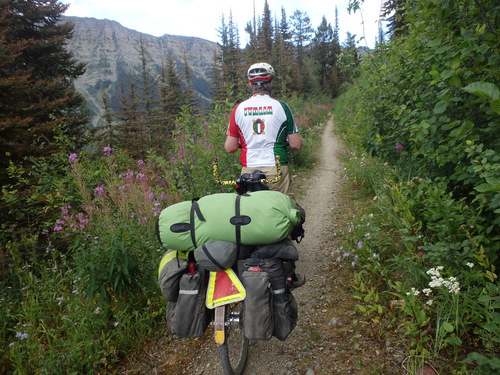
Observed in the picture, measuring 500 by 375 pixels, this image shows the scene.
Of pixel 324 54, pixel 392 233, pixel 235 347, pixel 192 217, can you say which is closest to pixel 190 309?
pixel 192 217

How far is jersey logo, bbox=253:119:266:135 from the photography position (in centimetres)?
302

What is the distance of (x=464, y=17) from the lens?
2.07 metres

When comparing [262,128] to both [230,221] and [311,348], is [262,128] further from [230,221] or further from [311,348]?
[311,348]

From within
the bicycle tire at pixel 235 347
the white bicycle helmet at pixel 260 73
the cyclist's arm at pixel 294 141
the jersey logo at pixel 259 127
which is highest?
the white bicycle helmet at pixel 260 73

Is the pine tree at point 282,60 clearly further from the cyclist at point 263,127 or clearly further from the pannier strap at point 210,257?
the pannier strap at point 210,257

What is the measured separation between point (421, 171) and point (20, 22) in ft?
76.3

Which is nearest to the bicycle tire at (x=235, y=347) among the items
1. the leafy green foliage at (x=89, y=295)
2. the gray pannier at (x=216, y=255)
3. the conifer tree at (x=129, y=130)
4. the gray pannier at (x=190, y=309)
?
the gray pannier at (x=190, y=309)

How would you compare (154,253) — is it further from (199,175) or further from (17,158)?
(17,158)

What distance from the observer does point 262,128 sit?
3029 mm

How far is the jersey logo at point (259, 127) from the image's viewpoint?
9.92ft

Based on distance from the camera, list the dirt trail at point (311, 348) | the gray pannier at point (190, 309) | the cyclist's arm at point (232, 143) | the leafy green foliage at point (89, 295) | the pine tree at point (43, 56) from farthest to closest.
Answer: the pine tree at point (43, 56), the cyclist's arm at point (232, 143), the leafy green foliage at point (89, 295), the dirt trail at point (311, 348), the gray pannier at point (190, 309)

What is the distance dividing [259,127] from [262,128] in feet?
0.11

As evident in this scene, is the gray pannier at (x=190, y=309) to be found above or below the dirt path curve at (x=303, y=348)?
above

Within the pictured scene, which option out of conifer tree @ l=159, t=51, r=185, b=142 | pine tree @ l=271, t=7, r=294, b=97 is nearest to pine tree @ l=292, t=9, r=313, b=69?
pine tree @ l=271, t=7, r=294, b=97
